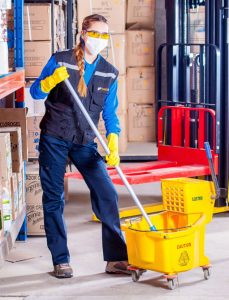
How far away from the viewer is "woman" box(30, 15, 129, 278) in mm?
5770

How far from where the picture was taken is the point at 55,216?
5.93 m

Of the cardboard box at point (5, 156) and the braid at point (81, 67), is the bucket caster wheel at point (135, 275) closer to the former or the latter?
the cardboard box at point (5, 156)

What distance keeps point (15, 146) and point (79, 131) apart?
2.20ft

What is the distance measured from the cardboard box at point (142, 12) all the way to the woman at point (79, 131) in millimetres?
5896

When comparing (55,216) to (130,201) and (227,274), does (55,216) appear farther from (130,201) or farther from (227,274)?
(130,201)

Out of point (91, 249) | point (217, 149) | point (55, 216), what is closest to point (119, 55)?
point (217, 149)

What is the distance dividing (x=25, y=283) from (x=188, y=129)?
3.38m

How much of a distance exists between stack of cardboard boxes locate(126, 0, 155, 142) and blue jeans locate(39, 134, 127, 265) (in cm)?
585

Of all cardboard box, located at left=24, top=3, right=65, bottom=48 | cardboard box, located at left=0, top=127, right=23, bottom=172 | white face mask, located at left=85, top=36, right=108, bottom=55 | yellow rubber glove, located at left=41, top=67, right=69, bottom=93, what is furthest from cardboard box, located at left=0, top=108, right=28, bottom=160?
cardboard box, located at left=24, top=3, right=65, bottom=48

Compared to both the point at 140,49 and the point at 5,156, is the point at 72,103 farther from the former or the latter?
the point at 140,49

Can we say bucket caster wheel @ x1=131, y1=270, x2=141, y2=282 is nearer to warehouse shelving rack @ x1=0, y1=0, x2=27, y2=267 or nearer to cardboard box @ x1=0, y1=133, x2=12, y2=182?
warehouse shelving rack @ x1=0, y1=0, x2=27, y2=267

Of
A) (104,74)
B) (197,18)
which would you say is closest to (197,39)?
(197,18)

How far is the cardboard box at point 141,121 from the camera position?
38.7 ft

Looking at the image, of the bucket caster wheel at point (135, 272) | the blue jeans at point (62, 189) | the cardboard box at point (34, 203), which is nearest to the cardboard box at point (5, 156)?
the blue jeans at point (62, 189)
